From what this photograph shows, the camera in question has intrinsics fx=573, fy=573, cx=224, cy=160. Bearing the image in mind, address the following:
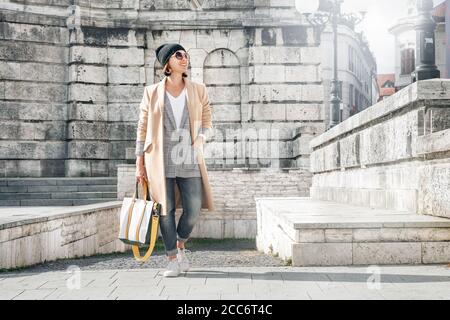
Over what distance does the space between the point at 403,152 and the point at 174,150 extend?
2938 millimetres

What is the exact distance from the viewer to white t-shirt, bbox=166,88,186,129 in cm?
525

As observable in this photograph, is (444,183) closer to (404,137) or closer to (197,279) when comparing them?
(404,137)

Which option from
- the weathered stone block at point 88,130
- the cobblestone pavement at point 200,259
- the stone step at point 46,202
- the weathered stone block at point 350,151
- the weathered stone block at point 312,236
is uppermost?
the weathered stone block at point 88,130

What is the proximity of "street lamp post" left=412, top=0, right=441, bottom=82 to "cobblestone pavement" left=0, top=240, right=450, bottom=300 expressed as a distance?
2959mm

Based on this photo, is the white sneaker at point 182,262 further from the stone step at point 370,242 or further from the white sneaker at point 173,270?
the stone step at point 370,242

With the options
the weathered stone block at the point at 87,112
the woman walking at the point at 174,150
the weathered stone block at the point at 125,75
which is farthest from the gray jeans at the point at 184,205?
the weathered stone block at the point at 125,75

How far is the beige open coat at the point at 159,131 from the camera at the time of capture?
511 cm

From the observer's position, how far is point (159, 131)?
516 cm

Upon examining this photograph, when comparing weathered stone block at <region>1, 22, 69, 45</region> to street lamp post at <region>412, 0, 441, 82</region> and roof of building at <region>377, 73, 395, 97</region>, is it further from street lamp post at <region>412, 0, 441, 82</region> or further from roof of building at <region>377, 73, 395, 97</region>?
roof of building at <region>377, 73, 395, 97</region>

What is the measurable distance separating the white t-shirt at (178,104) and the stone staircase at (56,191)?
10119 mm

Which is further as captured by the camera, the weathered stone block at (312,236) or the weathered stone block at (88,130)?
the weathered stone block at (88,130)

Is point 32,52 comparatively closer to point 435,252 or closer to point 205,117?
point 205,117
